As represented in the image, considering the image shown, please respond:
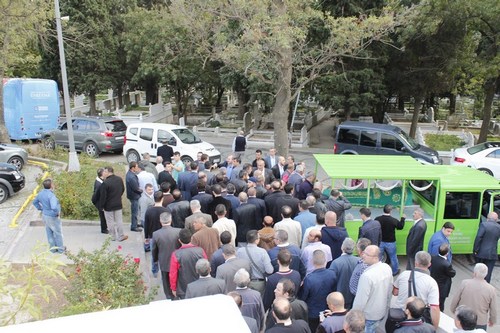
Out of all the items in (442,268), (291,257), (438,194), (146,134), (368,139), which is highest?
(146,134)

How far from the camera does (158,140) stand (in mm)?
17844

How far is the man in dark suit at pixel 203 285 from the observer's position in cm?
582

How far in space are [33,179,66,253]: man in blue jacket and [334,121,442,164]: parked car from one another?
1186 cm

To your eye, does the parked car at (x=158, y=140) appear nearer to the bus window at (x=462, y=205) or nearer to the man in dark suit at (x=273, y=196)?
the man in dark suit at (x=273, y=196)

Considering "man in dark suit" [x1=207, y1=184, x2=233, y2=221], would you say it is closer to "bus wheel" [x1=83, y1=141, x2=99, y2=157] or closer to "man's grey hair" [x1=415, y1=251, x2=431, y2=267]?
"man's grey hair" [x1=415, y1=251, x2=431, y2=267]

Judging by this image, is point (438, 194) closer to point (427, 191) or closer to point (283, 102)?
point (427, 191)

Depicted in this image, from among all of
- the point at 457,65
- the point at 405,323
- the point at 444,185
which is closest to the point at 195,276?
the point at 405,323

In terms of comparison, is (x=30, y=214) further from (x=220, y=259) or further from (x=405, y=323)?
(x=405, y=323)

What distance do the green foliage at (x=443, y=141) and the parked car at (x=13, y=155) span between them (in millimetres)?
18548

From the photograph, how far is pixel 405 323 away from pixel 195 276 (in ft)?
10.3

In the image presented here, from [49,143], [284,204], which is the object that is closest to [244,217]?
[284,204]

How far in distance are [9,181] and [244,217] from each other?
841cm

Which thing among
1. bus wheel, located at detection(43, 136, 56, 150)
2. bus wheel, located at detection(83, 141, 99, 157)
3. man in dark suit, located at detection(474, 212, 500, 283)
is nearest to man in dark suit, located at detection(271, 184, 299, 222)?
man in dark suit, located at detection(474, 212, 500, 283)

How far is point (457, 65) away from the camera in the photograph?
68.6ft
